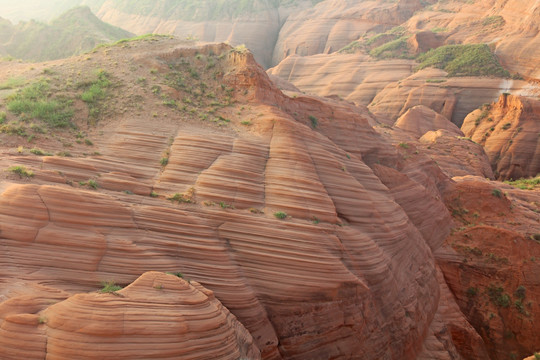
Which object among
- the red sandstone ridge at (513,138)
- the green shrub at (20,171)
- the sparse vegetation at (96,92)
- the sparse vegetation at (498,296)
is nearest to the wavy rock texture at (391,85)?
the red sandstone ridge at (513,138)

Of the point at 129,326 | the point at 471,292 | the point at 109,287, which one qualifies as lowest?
the point at 471,292

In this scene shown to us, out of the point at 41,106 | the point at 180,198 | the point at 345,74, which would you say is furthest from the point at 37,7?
the point at 180,198

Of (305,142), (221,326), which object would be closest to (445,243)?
(305,142)

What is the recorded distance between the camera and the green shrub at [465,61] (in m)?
51.7

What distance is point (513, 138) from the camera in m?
40.6

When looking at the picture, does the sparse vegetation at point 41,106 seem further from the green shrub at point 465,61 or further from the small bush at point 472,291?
the green shrub at point 465,61

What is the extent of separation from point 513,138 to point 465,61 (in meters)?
18.1

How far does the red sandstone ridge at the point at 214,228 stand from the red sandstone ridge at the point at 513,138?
79.9 ft

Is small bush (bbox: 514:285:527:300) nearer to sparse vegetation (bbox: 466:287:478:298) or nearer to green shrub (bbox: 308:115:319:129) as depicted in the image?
sparse vegetation (bbox: 466:287:478:298)

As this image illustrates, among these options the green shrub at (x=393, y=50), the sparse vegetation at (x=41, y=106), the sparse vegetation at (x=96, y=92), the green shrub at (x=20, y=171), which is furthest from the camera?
the green shrub at (x=393, y=50)

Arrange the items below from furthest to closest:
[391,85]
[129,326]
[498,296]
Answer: [391,85]
[498,296]
[129,326]

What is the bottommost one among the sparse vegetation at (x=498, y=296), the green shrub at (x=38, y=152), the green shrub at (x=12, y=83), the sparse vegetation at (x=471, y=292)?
the sparse vegetation at (x=471, y=292)

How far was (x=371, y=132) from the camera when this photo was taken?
68.9 feet

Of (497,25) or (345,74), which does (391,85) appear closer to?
(345,74)
